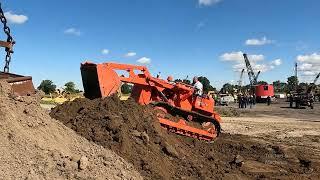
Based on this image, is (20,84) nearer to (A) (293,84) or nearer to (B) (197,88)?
(B) (197,88)

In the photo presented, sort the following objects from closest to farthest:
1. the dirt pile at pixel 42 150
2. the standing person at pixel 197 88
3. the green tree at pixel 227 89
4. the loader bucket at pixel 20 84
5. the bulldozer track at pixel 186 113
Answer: the dirt pile at pixel 42 150 < the loader bucket at pixel 20 84 < the bulldozer track at pixel 186 113 < the standing person at pixel 197 88 < the green tree at pixel 227 89

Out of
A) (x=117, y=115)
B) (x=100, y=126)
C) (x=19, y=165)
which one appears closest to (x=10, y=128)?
(x=19, y=165)

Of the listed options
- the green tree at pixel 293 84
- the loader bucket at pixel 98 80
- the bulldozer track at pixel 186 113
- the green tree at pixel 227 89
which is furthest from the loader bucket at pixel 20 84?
the green tree at pixel 293 84

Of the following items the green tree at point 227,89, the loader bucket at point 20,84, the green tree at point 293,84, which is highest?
the green tree at point 293,84

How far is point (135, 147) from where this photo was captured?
10.1 meters

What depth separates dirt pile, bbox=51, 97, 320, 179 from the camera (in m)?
9.76

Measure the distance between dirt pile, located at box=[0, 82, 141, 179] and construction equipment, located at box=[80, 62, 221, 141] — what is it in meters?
4.08

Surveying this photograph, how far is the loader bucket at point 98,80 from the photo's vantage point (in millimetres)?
13023

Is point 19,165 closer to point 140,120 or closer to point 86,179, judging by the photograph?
point 86,179

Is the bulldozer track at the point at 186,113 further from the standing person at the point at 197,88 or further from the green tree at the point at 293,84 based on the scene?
the green tree at the point at 293,84

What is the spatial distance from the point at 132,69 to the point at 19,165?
766 cm

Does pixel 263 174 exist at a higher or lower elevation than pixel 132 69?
lower

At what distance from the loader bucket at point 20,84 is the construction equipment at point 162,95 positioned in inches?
120

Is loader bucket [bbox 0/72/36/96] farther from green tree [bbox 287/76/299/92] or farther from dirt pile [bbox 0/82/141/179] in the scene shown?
green tree [bbox 287/76/299/92]
